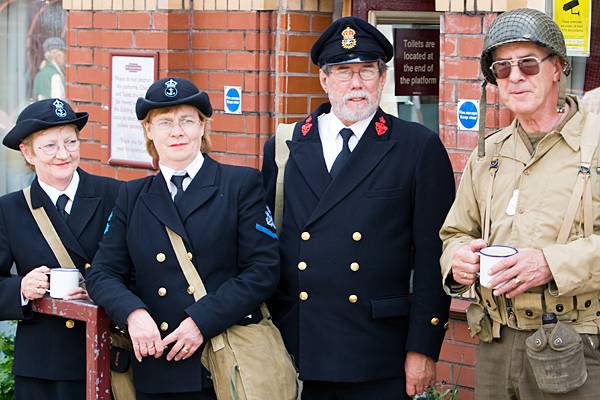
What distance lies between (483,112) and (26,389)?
215cm

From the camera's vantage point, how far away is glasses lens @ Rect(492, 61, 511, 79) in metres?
4.18

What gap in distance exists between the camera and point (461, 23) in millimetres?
5727

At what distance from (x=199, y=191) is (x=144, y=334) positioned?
59 cm

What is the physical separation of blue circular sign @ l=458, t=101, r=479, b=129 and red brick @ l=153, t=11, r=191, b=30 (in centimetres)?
193

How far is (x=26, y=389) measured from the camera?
4.98 metres

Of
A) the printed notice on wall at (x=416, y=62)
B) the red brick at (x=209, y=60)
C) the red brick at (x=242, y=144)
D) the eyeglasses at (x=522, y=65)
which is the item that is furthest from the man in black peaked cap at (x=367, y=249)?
the red brick at (x=209, y=60)

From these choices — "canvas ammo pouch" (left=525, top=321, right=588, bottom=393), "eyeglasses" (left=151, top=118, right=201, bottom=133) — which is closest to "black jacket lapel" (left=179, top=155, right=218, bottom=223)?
"eyeglasses" (left=151, top=118, right=201, bottom=133)

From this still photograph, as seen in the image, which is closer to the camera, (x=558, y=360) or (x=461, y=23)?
(x=558, y=360)

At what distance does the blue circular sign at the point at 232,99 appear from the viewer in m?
6.78

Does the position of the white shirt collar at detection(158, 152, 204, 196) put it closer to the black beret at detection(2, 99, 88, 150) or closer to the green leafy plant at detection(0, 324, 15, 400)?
the black beret at detection(2, 99, 88, 150)

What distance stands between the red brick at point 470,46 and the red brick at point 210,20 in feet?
5.29

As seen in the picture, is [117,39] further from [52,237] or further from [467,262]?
[467,262]

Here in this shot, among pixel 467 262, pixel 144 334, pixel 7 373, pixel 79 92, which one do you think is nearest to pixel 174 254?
pixel 144 334

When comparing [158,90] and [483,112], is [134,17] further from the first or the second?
[483,112]
